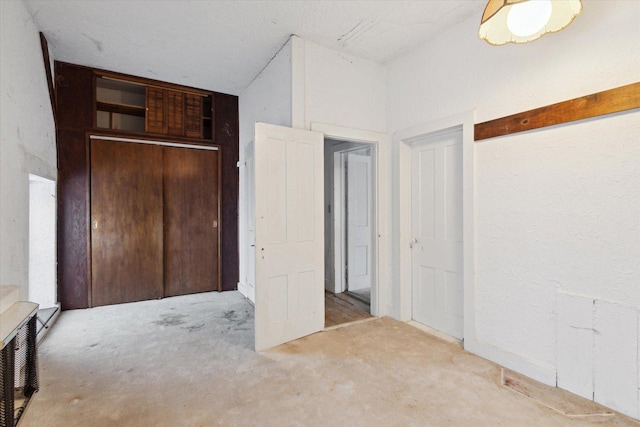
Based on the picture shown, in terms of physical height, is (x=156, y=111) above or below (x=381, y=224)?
above

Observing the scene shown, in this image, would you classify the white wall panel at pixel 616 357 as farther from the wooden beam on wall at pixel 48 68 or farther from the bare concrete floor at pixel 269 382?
the wooden beam on wall at pixel 48 68

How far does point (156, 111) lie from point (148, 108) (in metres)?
0.10

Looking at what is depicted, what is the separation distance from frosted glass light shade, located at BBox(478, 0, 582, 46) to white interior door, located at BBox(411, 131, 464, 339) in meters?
1.04

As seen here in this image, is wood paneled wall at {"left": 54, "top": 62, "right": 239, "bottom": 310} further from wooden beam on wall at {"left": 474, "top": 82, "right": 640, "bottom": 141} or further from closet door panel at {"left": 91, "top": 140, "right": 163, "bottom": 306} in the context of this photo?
wooden beam on wall at {"left": 474, "top": 82, "right": 640, "bottom": 141}

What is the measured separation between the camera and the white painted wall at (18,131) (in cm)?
211

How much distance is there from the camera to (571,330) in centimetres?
202

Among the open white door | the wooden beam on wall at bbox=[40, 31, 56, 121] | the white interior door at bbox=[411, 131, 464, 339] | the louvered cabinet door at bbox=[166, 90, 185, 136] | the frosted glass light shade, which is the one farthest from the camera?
the louvered cabinet door at bbox=[166, 90, 185, 136]

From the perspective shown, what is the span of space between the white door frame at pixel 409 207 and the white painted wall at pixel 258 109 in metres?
1.28

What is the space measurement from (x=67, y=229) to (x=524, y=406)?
475cm

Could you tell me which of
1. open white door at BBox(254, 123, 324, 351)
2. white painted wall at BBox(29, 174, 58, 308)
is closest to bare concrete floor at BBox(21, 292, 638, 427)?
open white door at BBox(254, 123, 324, 351)

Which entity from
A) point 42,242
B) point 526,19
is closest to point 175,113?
point 42,242

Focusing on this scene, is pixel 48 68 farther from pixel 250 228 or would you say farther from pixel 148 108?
pixel 250 228

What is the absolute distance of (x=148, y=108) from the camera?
4023mm

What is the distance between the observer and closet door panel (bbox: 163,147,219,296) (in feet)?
13.7
